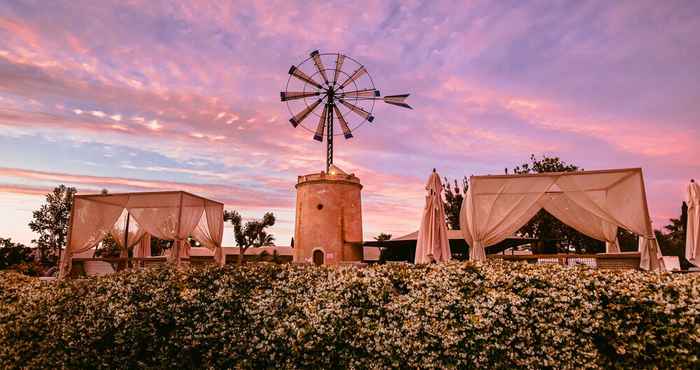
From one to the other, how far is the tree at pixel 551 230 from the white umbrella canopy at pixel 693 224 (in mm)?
14085

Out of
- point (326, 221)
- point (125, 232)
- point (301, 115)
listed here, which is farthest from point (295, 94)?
point (125, 232)

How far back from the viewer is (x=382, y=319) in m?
4.56

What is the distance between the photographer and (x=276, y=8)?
10141mm

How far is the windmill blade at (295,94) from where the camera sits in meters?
22.3

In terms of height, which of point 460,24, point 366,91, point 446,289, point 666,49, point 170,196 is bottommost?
point 446,289

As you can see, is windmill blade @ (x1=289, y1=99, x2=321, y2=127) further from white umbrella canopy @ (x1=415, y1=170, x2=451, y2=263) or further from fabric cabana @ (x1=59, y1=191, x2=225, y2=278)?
white umbrella canopy @ (x1=415, y1=170, x2=451, y2=263)

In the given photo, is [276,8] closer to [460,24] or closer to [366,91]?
[460,24]

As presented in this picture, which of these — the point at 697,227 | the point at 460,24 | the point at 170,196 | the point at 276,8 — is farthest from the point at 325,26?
the point at 697,227

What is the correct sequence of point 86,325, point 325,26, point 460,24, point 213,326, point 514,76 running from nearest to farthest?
point 213,326, point 86,325, point 460,24, point 514,76, point 325,26

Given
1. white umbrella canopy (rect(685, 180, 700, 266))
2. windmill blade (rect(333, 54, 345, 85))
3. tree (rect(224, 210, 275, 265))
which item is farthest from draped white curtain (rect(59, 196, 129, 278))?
tree (rect(224, 210, 275, 265))

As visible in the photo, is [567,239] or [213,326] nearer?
[213,326]

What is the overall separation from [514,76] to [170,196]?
377 inches

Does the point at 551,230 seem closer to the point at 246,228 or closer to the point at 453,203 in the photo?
→ the point at 453,203

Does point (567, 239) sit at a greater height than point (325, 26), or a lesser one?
lesser
